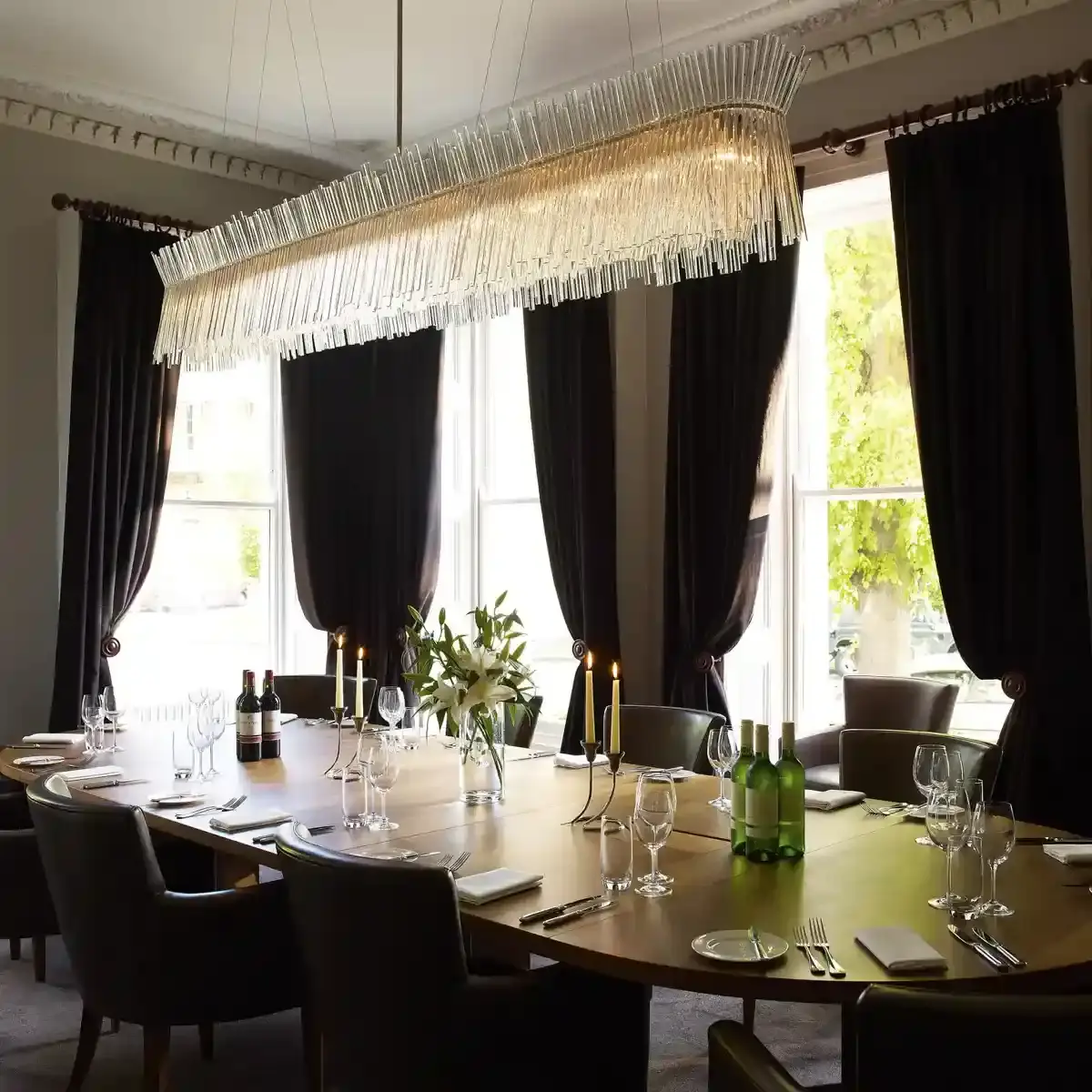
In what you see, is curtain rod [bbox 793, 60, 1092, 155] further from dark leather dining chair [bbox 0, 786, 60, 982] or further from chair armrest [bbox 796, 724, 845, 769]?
dark leather dining chair [bbox 0, 786, 60, 982]

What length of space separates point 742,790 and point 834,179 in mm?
2820

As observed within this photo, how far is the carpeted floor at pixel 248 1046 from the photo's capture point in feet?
10.1

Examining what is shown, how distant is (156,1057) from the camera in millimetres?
2564

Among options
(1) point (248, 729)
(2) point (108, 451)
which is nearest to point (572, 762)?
(1) point (248, 729)

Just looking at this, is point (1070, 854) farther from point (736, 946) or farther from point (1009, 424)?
point (1009, 424)

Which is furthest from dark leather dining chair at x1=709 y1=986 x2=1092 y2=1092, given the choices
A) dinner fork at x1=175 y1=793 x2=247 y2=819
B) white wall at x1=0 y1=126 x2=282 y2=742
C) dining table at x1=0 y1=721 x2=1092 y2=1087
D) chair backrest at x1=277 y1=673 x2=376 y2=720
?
white wall at x1=0 y1=126 x2=282 y2=742

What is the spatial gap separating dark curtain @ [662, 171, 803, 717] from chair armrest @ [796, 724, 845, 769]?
435mm

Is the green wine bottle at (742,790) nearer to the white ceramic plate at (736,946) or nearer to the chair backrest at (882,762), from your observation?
the white ceramic plate at (736,946)

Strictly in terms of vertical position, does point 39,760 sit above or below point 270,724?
below

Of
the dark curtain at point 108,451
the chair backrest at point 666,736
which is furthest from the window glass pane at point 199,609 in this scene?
the chair backrest at point 666,736

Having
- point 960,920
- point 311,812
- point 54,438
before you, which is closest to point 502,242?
point 311,812

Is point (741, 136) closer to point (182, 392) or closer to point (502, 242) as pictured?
point (502, 242)

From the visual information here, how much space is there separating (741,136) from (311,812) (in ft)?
6.13

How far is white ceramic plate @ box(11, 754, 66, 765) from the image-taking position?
141 inches
